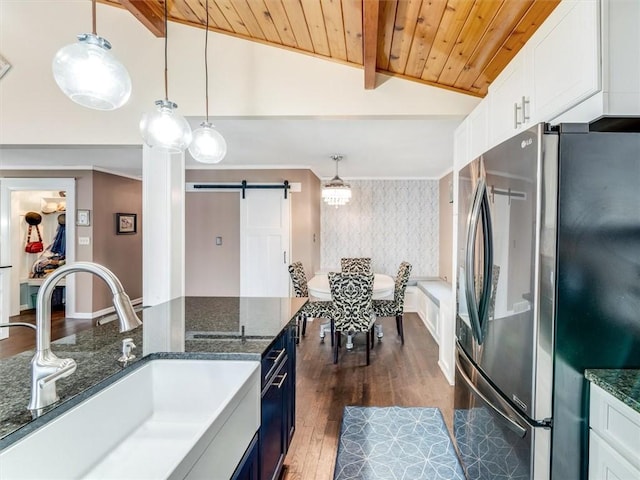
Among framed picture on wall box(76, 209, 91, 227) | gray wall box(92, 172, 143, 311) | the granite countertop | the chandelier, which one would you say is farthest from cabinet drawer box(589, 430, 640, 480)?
framed picture on wall box(76, 209, 91, 227)

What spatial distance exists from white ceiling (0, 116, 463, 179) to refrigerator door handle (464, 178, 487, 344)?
120cm

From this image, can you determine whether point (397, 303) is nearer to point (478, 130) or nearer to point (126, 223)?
point (478, 130)

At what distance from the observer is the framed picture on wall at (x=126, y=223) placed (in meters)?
5.74

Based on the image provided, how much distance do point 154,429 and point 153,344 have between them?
13.1 inches

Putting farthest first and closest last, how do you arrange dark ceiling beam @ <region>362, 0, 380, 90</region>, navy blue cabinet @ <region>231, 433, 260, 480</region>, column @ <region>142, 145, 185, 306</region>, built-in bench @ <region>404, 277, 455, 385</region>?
built-in bench @ <region>404, 277, 455, 385</region> < column @ <region>142, 145, 185, 306</region> < dark ceiling beam @ <region>362, 0, 380, 90</region> < navy blue cabinet @ <region>231, 433, 260, 480</region>

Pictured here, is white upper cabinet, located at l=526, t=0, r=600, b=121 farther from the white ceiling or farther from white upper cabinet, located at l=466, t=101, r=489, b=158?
the white ceiling

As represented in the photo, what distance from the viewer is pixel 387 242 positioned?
603 centimetres

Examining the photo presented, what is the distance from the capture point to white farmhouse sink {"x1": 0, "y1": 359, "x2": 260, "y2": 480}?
2.74 feet

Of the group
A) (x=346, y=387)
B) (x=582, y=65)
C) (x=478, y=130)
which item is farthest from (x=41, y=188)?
(x=582, y=65)

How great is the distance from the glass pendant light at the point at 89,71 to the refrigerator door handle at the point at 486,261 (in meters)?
1.60

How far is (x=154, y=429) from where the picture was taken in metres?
1.28

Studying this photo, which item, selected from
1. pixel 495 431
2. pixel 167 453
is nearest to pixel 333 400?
pixel 495 431

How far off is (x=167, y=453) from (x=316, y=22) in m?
2.33

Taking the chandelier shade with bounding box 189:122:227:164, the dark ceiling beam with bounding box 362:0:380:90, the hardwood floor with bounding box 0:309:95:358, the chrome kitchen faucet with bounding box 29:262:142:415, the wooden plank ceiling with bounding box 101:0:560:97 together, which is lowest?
the hardwood floor with bounding box 0:309:95:358
